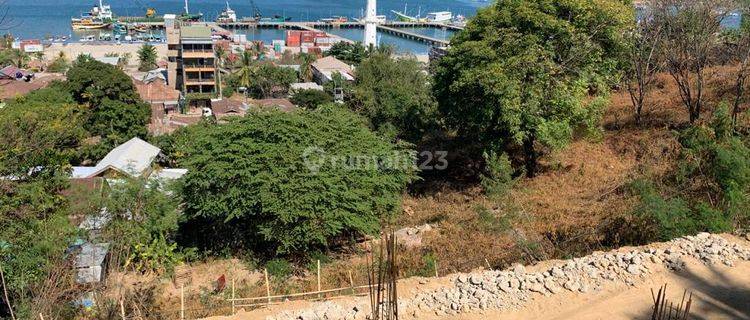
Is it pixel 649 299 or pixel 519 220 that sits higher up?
pixel 649 299

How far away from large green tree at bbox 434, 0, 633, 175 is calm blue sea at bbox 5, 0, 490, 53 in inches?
2439

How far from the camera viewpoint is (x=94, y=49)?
60.9 meters

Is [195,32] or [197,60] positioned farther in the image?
[197,60]

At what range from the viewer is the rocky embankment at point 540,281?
7219mm

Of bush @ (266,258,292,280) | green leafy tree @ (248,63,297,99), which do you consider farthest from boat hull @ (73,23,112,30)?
bush @ (266,258,292,280)

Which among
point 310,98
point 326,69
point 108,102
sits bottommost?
point 310,98

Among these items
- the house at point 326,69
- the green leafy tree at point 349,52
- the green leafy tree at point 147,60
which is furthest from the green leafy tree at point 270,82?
the green leafy tree at point 147,60

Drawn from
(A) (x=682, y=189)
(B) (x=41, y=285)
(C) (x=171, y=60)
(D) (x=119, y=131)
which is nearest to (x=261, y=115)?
(B) (x=41, y=285)

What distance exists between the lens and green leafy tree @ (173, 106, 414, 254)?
33.7ft

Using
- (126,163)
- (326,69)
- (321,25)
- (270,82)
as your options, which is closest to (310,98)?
(270,82)

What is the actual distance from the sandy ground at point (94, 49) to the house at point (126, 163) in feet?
134

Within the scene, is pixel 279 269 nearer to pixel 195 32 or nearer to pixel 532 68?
pixel 532 68

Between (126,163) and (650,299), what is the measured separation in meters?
17.9

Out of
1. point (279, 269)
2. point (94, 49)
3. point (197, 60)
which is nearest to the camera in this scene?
point (279, 269)
